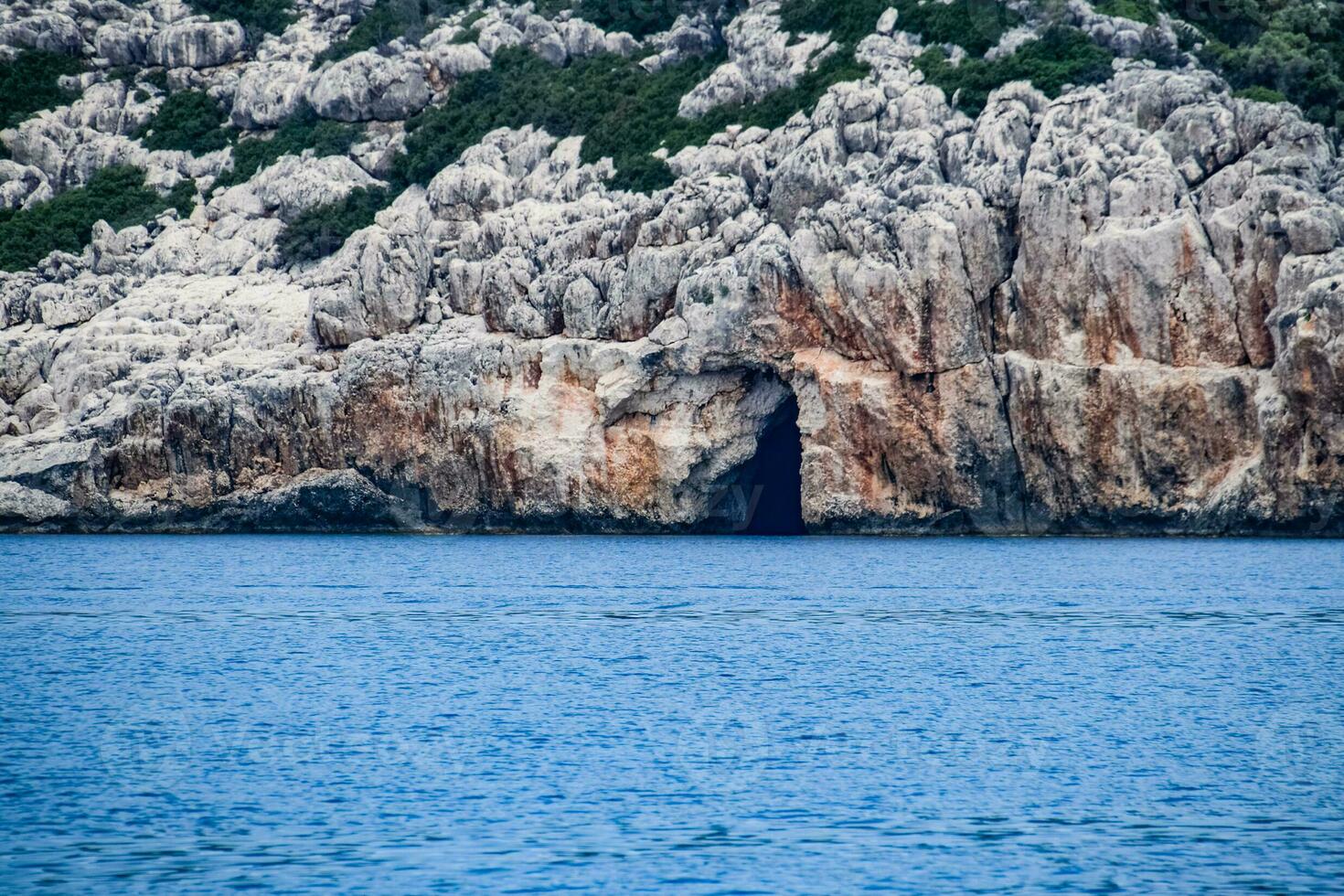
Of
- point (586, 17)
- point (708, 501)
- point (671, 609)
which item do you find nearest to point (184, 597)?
point (671, 609)

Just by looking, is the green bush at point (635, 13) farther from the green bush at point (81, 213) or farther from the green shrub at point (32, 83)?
the green shrub at point (32, 83)

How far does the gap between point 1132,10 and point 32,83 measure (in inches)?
2692

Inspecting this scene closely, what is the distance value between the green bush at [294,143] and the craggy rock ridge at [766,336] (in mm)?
5323

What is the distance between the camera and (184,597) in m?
51.5

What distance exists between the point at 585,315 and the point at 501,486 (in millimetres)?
8829

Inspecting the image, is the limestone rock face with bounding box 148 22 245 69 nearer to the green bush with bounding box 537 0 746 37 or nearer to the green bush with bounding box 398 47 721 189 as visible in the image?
the green bush with bounding box 398 47 721 189

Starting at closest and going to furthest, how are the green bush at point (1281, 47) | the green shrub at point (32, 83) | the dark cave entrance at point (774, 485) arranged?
1. the green bush at point (1281, 47)
2. the dark cave entrance at point (774, 485)
3. the green shrub at point (32, 83)

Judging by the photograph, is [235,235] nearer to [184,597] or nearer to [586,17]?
[586,17]

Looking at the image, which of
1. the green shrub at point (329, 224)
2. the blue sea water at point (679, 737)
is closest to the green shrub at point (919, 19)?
the green shrub at point (329, 224)

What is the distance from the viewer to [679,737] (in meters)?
27.7

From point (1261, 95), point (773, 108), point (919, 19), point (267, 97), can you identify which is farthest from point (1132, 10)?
point (267, 97)

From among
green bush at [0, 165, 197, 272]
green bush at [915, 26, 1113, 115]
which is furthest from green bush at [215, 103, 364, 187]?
green bush at [915, 26, 1113, 115]

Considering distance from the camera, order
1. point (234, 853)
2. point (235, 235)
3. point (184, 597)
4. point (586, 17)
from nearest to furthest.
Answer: point (234, 853), point (184, 597), point (235, 235), point (586, 17)

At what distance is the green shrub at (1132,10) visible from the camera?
261 ft
